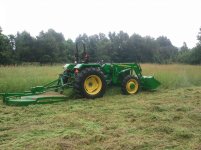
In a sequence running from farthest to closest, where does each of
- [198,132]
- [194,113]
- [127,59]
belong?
[127,59] < [194,113] < [198,132]

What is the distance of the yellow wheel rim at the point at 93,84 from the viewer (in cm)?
939

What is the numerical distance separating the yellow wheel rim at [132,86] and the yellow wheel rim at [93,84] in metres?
1.14

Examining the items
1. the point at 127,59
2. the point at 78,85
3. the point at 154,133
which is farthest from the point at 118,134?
the point at 127,59

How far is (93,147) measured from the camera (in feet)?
14.8

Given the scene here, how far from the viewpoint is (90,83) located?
9516 mm

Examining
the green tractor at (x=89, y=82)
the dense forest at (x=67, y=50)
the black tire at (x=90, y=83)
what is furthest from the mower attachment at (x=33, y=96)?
the dense forest at (x=67, y=50)

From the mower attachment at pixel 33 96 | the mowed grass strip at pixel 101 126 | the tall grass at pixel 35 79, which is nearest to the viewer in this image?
the mowed grass strip at pixel 101 126

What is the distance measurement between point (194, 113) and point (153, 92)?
4.19 meters

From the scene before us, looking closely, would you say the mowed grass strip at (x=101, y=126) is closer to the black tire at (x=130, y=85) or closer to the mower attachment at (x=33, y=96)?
the mower attachment at (x=33, y=96)

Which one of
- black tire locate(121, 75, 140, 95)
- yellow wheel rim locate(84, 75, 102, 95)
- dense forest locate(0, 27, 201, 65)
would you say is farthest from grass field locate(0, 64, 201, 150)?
dense forest locate(0, 27, 201, 65)

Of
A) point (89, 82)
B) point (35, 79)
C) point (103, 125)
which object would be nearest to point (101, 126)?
point (103, 125)

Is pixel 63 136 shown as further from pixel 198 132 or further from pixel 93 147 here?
pixel 198 132

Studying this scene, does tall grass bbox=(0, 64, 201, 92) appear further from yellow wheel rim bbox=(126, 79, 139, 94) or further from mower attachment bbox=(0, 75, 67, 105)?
yellow wheel rim bbox=(126, 79, 139, 94)

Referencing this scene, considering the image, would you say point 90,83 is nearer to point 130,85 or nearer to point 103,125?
point 130,85
